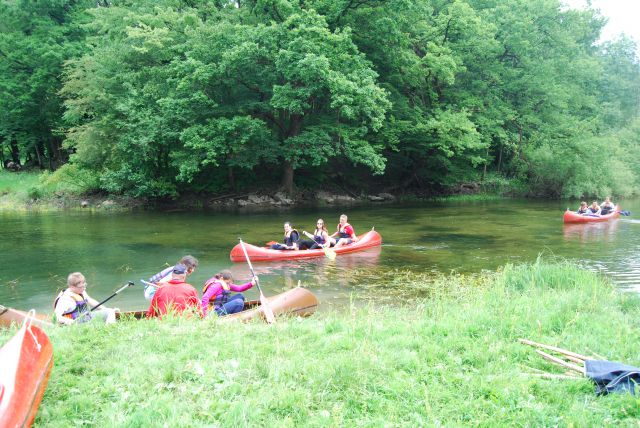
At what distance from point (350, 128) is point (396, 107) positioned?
4.61 metres

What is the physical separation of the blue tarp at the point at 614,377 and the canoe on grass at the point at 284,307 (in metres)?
3.78

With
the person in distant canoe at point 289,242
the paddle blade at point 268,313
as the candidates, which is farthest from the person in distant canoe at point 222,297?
the person in distant canoe at point 289,242

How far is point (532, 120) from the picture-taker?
30547 mm

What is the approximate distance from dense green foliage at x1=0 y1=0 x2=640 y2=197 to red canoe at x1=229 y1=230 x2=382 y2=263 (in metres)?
8.73

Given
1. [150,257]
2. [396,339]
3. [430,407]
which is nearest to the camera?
[430,407]

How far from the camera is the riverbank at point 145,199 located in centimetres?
2464

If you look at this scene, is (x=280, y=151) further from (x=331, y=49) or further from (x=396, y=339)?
(x=396, y=339)

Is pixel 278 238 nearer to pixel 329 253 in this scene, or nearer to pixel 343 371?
pixel 329 253

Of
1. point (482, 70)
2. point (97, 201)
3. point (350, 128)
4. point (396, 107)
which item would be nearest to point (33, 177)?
point (97, 201)

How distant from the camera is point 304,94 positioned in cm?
2147

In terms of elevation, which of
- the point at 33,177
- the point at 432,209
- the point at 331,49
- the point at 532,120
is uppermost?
the point at 331,49

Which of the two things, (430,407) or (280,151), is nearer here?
(430,407)

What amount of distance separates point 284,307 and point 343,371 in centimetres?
310

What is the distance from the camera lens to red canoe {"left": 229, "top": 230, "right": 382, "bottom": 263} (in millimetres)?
12297
